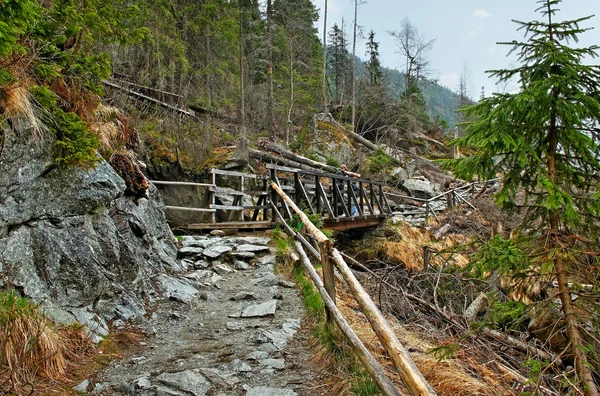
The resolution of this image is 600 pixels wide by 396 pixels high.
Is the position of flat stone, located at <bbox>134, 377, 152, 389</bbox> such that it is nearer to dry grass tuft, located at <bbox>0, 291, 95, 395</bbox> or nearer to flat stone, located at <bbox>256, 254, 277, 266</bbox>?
dry grass tuft, located at <bbox>0, 291, 95, 395</bbox>

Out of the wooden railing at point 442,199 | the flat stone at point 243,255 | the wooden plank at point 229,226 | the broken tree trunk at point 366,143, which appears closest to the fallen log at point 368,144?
the broken tree trunk at point 366,143

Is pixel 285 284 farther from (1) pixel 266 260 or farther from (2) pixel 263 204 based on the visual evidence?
(2) pixel 263 204

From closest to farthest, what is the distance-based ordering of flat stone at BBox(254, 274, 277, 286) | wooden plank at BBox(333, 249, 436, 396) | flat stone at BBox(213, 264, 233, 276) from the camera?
wooden plank at BBox(333, 249, 436, 396)
flat stone at BBox(254, 274, 277, 286)
flat stone at BBox(213, 264, 233, 276)


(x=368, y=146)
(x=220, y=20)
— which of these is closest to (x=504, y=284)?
(x=368, y=146)

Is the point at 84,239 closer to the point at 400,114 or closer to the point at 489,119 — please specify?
the point at 489,119

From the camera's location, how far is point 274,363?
359cm

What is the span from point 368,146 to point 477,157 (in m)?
20.3

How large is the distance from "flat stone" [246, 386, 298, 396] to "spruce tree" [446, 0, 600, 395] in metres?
1.99

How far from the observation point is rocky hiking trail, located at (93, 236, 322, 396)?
312 cm

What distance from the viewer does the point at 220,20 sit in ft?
59.8

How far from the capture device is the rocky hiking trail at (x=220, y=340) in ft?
10.2

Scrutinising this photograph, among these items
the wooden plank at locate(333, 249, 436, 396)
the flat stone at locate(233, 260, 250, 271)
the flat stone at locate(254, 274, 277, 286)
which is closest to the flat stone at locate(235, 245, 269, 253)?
the flat stone at locate(233, 260, 250, 271)

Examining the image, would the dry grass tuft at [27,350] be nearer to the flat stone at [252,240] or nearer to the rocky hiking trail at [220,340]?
the rocky hiking trail at [220,340]

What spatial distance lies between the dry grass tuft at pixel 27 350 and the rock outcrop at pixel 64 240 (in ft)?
0.94
